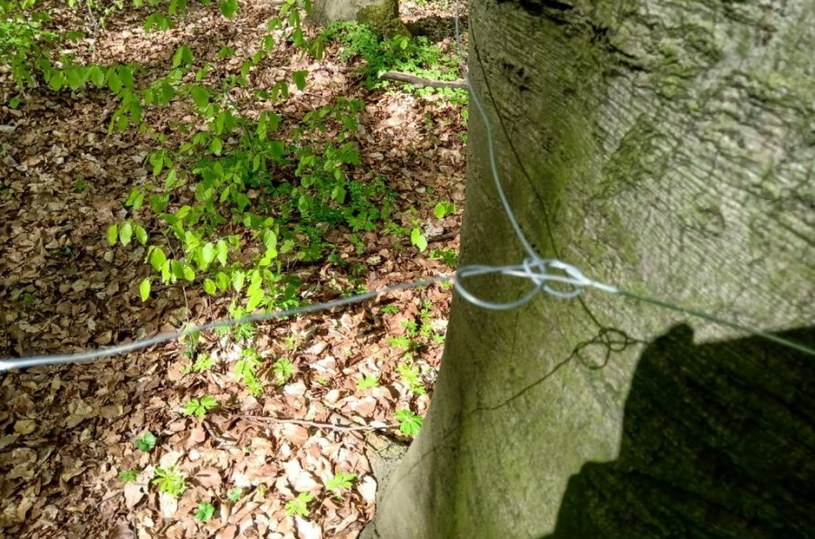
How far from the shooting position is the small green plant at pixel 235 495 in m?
2.79

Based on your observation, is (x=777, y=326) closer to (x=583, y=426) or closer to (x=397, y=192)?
(x=583, y=426)

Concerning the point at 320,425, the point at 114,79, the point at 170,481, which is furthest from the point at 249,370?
the point at 114,79

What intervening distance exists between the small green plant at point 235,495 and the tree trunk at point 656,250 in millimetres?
2093

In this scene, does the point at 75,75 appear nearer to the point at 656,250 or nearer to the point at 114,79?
the point at 114,79

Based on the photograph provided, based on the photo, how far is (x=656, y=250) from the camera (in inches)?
29.0

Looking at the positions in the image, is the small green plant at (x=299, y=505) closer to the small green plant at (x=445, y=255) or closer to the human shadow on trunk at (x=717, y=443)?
the small green plant at (x=445, y=255)

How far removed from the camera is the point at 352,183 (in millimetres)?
4766

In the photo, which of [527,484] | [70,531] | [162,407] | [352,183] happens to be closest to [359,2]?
[352,183]

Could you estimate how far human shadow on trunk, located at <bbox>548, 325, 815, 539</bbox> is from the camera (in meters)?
0.65

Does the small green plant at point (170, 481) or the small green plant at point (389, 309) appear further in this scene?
the small green plant at point (389, 309)

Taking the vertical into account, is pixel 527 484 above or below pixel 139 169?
above

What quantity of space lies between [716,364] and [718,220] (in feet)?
0.64

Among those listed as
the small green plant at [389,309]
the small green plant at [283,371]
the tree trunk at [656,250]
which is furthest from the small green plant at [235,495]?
the tree trunk at [656,250]

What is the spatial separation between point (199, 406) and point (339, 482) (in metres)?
1.05
